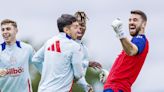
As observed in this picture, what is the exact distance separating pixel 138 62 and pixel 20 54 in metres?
3.07

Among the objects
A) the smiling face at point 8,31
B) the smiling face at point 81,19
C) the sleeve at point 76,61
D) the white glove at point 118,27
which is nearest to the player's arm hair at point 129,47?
the white glove at point 118,27

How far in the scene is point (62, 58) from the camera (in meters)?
16.7

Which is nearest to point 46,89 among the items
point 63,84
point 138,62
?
point 63,84

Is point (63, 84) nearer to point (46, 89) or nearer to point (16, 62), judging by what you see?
point (46, 89)

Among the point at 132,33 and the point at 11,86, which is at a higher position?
the point at 132,33

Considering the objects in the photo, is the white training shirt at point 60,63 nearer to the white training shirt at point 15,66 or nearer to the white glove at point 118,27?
the white glove at point 118,27

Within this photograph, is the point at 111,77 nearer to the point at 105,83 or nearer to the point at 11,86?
the point at 105,83

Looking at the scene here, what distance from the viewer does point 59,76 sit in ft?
55.0

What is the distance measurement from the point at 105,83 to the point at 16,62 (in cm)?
241

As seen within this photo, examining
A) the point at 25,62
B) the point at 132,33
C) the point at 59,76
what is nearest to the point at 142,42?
the point at 132,33

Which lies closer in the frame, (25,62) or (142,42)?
(142,42)

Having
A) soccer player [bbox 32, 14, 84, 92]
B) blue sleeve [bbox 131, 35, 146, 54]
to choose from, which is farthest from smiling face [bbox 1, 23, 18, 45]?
blue sleeve [bbox 131, 35, 146, 54]

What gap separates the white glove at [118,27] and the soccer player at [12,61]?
11.9 feet

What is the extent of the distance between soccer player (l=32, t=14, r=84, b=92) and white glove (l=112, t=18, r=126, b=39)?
150 cm
